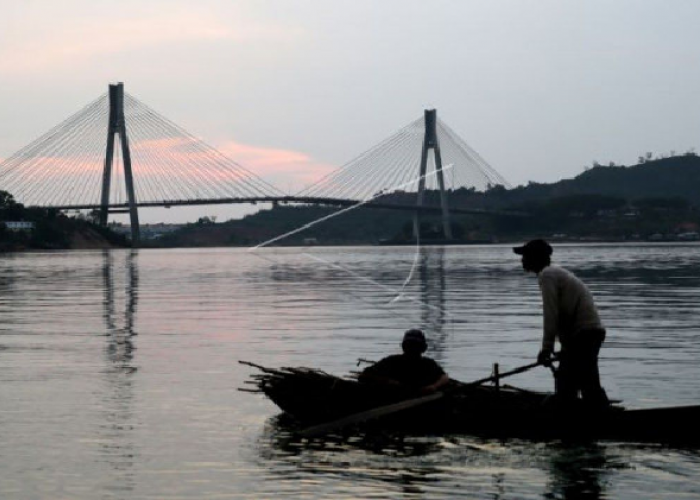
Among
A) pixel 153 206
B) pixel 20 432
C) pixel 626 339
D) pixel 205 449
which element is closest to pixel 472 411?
pixel 205 449

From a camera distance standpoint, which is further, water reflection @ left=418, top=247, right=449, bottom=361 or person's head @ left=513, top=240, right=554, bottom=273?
water reflection @ left=418, top=247, right=449, bottom=361

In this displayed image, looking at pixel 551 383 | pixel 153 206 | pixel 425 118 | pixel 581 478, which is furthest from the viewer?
pixel 425 118

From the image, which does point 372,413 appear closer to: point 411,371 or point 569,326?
point 411,371

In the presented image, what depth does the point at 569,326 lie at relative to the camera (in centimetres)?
1287

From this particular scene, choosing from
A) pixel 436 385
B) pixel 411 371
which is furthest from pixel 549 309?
pixel 411 371

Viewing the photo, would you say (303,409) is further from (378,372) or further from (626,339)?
(626,339)

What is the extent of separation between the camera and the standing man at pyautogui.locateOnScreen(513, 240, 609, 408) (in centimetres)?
1261

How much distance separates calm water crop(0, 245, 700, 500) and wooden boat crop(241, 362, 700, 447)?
19cm

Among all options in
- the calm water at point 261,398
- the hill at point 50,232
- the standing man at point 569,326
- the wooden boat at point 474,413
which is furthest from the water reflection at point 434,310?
the hill at point 50,232

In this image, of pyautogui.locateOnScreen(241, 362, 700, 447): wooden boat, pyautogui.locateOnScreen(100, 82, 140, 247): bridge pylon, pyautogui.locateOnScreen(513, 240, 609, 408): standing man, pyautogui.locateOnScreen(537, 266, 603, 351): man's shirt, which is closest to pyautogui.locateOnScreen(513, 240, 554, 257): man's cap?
pyautogui.locateOnScreen(513, 240, 609, 408): standing man

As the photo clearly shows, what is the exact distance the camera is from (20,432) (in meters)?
14.3

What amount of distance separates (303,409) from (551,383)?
16.9 ft

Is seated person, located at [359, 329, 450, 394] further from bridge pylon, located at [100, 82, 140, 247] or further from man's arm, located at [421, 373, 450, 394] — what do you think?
bridge pylon, located at [100, 82, 140, 247]

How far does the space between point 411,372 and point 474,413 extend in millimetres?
805
